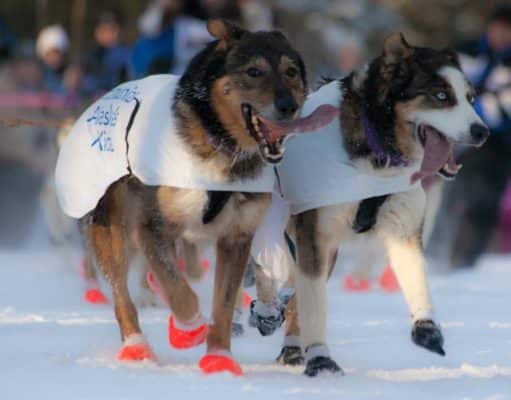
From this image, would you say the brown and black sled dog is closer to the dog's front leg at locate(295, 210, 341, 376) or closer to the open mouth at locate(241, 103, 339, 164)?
the open mouth at locate(241, 103, 339, 164)

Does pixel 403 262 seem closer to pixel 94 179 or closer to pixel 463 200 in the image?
pixel 94 179

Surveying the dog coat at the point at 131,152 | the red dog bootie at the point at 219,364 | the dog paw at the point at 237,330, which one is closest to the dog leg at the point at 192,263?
the dog paw at the point at 237,330

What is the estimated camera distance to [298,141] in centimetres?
528

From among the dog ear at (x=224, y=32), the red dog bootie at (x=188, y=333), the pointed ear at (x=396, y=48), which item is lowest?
the red dog bootie at (x=188, y=333)

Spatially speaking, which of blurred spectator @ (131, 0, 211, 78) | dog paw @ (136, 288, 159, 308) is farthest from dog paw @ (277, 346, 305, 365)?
blurred spectator @ (131, 0, 211, 78)

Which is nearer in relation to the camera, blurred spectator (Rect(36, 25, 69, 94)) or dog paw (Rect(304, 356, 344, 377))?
dog paw (Rect(304, 356, 344, 377))

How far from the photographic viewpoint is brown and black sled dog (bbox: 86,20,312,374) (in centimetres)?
497

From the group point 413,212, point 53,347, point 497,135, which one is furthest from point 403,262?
point 497,135

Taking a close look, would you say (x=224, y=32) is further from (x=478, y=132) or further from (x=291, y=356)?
(x=291, y=356)

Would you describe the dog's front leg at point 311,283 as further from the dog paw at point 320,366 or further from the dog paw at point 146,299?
the dog paw at point 146,299

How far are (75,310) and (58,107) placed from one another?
5.79 meters

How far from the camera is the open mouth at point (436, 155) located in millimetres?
5098

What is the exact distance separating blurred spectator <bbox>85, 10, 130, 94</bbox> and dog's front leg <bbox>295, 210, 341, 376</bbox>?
6702 millimetres

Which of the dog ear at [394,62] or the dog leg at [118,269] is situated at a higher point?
the dog ear at [394,62]
